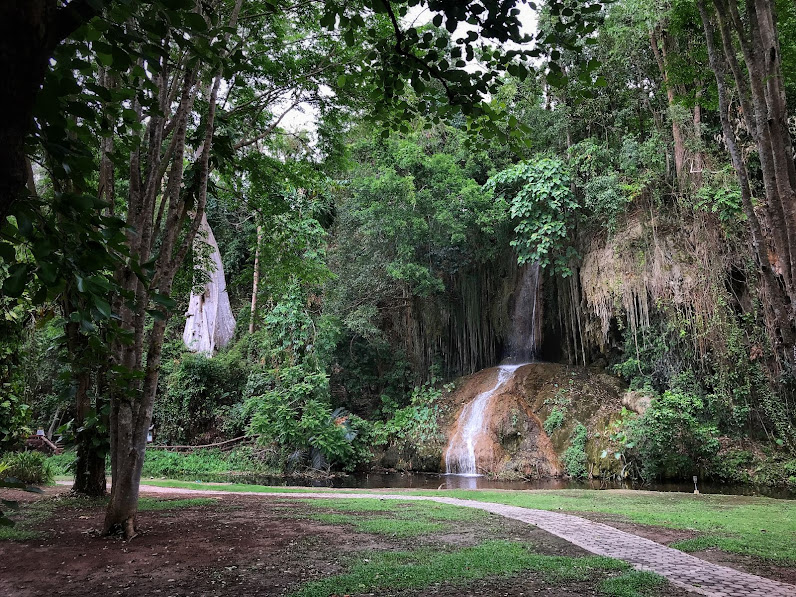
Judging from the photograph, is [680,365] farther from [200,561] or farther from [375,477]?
[200,561]

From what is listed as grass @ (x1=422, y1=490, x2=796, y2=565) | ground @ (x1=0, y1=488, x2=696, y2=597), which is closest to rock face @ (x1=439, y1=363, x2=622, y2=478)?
grass @ (x1=422, y1=490, x2=796, y2=565)

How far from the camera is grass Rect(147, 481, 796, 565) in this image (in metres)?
4.91

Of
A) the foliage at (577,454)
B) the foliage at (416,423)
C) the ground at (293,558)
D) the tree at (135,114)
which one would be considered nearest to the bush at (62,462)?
the ground at (293,558)

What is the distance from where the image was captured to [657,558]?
4395 millimetres

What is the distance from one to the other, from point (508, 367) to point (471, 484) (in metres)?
6.04

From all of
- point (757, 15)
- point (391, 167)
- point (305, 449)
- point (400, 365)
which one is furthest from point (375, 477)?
point (757, 15)

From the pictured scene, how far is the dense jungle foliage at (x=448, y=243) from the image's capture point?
5.49m

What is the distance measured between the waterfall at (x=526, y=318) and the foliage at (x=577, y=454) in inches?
196

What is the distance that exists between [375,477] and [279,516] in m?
9.72

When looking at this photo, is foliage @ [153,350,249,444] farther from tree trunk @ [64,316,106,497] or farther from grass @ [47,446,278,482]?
tree trunk @ [64,316,106,497]

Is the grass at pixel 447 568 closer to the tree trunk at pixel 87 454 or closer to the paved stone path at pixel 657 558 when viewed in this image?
the paved stone path at pixel 657 558

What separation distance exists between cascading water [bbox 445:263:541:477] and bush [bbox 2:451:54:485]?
10.4m

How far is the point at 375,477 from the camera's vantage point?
15.5 m

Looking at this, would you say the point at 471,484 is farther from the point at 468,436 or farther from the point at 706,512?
the point at 706,512
